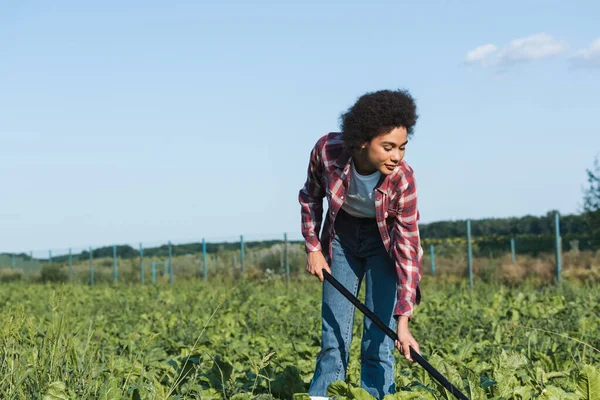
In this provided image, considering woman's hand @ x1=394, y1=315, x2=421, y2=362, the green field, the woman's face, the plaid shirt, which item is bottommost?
the green field

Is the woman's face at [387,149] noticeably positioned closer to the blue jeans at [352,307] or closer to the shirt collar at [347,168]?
the shirt collar at [347,168]

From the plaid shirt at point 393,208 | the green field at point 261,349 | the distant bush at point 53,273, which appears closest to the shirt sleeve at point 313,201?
the plaid shirt at point 393,208

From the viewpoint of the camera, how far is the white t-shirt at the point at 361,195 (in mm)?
3914

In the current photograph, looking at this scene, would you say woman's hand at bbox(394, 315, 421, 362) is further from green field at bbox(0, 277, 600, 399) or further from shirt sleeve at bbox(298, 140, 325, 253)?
shirt sleeve at bbox(298, 140, 325, 253)

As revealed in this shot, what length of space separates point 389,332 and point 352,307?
1.49 feet

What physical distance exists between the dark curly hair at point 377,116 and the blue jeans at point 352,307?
20.5 inches

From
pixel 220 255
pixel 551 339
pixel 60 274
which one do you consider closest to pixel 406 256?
pixel 551 339

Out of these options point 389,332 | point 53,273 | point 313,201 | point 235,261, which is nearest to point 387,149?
point 313,201

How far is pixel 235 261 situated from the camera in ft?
75.4

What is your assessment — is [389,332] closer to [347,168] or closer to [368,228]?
[368,228]

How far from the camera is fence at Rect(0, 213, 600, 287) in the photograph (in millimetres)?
19266


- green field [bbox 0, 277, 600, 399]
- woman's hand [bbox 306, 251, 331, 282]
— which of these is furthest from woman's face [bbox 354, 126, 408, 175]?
green field [bbox 0, 277, 600, 399]

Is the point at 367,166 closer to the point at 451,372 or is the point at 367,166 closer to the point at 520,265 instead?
the point at 451,372

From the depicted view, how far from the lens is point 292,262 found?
67.7 ft
